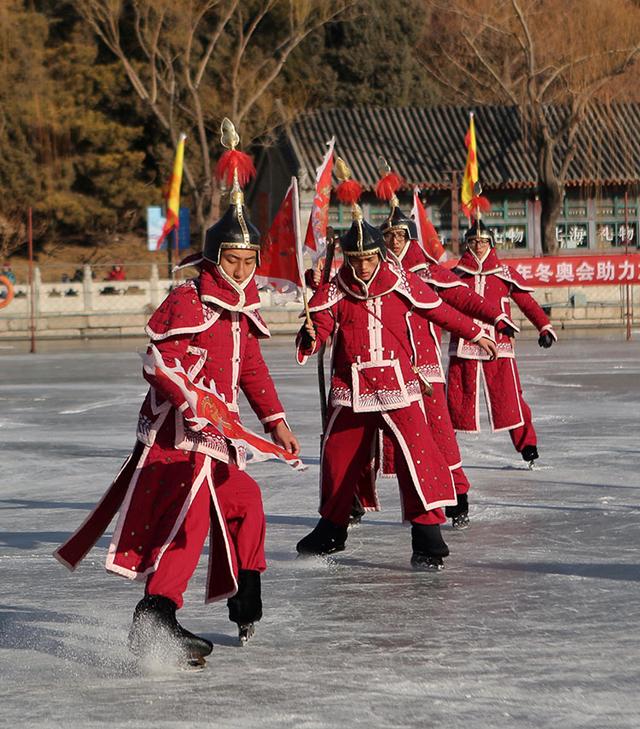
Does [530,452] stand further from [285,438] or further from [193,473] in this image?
[193,473]

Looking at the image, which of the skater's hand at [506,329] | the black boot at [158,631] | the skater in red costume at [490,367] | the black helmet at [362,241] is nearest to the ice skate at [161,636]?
the black boot at [158,631]

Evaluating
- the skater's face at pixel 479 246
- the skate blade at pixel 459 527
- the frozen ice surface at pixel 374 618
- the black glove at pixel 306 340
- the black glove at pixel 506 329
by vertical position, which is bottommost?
the skate blade at pixel 459 527

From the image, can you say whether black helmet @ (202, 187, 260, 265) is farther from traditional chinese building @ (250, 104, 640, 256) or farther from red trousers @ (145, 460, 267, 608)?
traditional chinese building @ (250, 104, 640, 256)

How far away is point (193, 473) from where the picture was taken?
5008mm

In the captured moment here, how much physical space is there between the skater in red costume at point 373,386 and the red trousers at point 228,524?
1.53 metres

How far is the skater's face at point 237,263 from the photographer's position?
16.8ft

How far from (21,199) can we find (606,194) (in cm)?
1515

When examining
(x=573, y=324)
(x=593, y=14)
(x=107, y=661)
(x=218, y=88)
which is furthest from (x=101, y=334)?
(x=107, y=661)

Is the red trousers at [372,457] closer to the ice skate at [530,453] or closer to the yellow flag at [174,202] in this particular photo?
the ice skate at [530,453]

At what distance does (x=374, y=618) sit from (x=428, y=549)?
954 mm

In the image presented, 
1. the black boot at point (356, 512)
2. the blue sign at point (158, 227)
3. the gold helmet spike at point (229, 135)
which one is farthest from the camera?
the blue sign at point (158, 227)

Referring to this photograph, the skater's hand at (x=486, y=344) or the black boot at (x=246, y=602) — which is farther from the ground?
the skater's hand at (x=486, y=344)

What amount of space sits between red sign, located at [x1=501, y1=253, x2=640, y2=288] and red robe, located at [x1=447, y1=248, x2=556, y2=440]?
14885 millimetres

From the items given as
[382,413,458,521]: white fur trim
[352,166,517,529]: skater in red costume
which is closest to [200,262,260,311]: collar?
[382,413,458,521]: white fur trim
